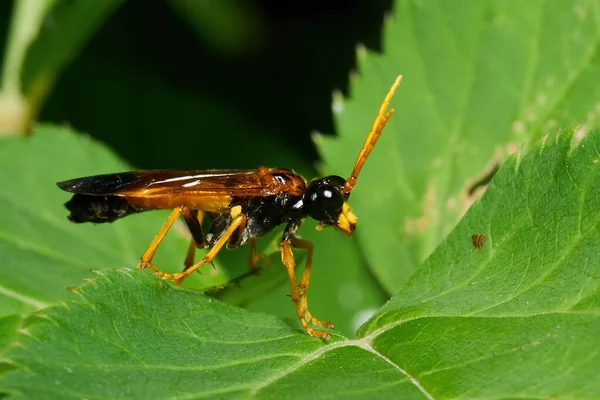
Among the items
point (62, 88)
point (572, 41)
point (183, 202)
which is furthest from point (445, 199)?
point (62, 88)

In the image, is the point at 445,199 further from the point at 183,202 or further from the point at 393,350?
the point at 393,350

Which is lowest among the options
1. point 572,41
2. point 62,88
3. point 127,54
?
point 572,41

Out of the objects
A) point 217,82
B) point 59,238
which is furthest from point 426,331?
point 217,82

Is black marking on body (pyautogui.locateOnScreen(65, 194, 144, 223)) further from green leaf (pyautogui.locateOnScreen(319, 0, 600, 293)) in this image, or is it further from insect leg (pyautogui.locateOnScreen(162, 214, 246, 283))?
green leaf (pyautogui.locateOnScreen(319, 0, 600, 293))

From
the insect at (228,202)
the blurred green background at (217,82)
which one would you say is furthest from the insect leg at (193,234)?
the blurred green background at (217,82)

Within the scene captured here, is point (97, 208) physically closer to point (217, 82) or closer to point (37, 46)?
point (37, 46)

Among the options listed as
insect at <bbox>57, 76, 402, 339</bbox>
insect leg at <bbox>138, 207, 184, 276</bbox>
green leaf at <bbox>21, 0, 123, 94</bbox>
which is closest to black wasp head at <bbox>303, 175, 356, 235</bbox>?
insect at <bbox>57, 76, 402, 339</bbox>
